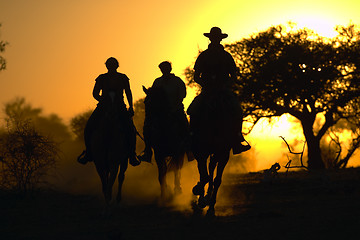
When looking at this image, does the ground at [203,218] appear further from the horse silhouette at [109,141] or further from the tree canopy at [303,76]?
the tree canopy at [303,76]

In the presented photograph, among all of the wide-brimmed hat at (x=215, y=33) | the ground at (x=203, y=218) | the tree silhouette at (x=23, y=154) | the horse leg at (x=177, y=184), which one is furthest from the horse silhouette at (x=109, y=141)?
the tree silhouette at (x=23, y=154)

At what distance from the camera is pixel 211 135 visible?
40.1 feet

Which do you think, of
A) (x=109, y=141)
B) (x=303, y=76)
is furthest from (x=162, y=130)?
(x=303, y=76)

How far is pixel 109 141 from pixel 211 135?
201 centimetres

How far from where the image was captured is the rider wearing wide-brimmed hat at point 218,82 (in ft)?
39.3

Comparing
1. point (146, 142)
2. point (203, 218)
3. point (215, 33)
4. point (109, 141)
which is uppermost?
point (215, 33)

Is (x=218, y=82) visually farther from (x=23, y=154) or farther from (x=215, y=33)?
(x=23, y=154)

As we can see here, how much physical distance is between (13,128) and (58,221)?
615cm

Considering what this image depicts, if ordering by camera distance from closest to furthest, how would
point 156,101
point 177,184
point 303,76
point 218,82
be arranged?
point 218,82
point 156,101
point 177,184
point 303,76

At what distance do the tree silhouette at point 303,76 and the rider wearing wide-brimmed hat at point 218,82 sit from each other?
24806 mm

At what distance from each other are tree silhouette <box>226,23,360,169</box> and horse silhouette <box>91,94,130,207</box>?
81.8 ft

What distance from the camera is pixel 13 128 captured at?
17.4 m

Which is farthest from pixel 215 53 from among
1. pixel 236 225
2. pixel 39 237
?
pixel 39 237

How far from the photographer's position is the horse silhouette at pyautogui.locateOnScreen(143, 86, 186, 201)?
14.7m
